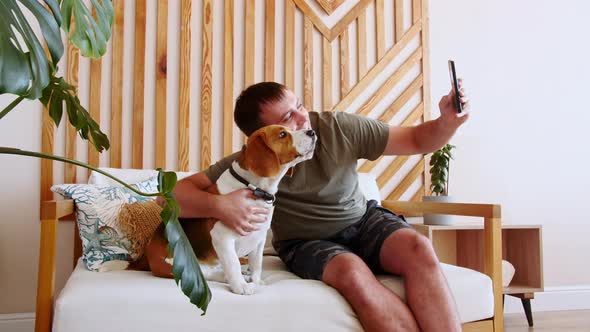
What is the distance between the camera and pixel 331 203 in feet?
5.49

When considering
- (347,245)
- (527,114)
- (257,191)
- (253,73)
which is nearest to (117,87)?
(253,73)

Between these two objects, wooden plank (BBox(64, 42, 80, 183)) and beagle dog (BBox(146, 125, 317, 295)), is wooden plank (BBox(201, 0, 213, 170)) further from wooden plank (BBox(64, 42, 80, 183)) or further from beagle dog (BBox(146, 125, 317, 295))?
beagle dog (BBox(146, 125, 317, 295))

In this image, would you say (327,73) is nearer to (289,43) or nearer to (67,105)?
(289,43)

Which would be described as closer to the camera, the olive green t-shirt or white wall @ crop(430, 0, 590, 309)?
the olive green t-shirt

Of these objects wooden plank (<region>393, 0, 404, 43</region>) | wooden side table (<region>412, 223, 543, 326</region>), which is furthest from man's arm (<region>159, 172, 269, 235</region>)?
wooden plank (<region>393, 0, 404, 43</region>)

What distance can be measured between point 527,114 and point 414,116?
79 centimetres

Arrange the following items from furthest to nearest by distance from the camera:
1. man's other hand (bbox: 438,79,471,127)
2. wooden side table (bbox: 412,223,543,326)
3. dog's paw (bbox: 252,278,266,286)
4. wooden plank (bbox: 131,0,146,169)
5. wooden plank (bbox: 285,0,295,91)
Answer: wooden plank (bbox: 285,0,295,91), wooden side table (bbox: 412,223,543,326), wooden plank (bbox: 131,0,146,169), man's other hand (bbox: 438,79,471,127), dog's paw (bbox: 252,278,266,286)

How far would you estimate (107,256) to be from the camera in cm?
168

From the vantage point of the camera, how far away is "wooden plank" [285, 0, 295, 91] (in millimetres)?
2660

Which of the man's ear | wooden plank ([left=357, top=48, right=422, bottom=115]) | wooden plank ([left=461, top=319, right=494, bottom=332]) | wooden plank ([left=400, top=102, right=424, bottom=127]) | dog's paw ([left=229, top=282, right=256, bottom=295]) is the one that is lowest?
wooden plank ([left=461, top=319, right=494, bottom=332])

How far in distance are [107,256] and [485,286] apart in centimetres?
122

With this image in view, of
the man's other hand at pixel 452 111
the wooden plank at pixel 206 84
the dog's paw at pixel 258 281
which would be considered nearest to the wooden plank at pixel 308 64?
the wooden plank at pixel 206 84

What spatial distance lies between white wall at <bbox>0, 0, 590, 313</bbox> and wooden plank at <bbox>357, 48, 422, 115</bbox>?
153mm

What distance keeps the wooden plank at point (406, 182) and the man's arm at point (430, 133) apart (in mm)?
1029
